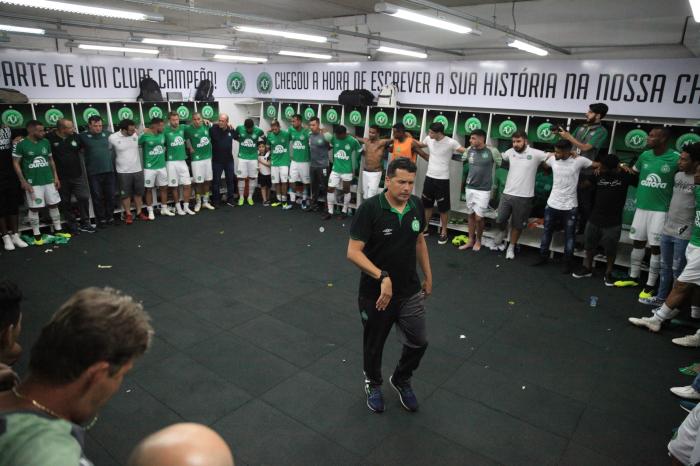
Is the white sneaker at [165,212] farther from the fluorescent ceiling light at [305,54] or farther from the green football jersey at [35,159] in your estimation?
the fluorescent ceiling light at [305,54]

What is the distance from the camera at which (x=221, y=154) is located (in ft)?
29.9

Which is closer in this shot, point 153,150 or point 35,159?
point 35,159

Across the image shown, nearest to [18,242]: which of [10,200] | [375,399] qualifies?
[10,200]

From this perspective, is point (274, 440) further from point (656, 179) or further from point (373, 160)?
point (373, 160)

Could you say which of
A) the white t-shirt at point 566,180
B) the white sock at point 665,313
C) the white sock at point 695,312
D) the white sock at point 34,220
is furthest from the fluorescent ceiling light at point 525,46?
the white sock at point 34,220

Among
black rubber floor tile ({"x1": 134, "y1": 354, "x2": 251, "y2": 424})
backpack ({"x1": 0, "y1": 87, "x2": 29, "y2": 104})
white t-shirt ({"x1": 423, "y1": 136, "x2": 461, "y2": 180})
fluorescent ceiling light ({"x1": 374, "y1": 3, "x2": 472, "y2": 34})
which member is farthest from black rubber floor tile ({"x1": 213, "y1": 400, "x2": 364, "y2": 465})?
backpack ({"x1": 0, "y1": 87, "x2": 29, "y2": 104})

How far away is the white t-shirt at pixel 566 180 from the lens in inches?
235

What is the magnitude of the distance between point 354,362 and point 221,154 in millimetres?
6219

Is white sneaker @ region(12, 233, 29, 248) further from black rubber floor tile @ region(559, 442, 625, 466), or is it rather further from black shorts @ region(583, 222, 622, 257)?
black shorts @ region(583, 222, 622, 257)

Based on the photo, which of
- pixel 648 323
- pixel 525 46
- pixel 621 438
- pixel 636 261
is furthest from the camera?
pixel 525 46

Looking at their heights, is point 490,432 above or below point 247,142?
below

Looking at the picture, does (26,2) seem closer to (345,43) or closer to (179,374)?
(179,374)

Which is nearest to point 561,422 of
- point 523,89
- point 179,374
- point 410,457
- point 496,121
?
point 410,457

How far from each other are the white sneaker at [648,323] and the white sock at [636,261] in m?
1.14
